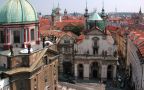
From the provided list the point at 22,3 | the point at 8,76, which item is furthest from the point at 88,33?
the point at 8,76

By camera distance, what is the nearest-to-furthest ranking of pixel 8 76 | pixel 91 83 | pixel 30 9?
pixel 8 76
pixel 30 9
pixel 91 83

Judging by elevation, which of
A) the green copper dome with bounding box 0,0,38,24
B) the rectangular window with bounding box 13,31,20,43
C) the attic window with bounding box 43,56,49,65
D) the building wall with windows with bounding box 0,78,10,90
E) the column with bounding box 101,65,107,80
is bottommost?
the column with bounding box 101,65,107,80

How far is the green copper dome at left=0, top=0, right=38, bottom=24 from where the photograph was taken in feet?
175

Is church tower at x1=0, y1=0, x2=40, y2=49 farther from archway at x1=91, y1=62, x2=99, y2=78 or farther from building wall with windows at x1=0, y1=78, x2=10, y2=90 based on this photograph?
archway at x1=91, y1=62, x2=99, y2=78

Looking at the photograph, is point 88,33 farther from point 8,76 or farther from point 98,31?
point 8,76

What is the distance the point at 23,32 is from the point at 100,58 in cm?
3245

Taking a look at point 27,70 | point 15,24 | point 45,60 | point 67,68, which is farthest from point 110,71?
point 27,70

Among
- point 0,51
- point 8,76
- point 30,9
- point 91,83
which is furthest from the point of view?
point 91,83

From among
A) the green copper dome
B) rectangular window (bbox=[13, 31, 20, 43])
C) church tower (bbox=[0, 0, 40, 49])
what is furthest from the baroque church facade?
rectangular window (bbox=[13, 31, 20, 43])

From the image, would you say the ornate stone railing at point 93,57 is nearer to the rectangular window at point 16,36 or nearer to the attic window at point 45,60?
the attic window at point 45,60

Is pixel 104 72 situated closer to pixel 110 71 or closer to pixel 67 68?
pixel 110 71

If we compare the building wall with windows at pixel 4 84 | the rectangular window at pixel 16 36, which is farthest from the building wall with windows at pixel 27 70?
the rectangular window at pixel 16 36

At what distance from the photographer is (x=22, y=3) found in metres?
54.5

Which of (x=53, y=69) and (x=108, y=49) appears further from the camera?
(x=108, y=49)
